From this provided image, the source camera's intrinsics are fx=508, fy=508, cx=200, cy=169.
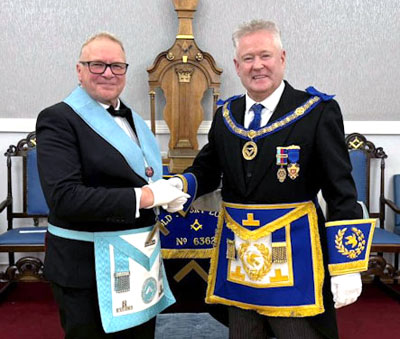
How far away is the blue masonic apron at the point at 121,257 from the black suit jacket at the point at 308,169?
32 cm

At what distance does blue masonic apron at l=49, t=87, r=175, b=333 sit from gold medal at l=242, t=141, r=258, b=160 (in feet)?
1.07

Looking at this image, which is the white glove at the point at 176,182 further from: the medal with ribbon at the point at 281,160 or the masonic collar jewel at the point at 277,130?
the medal with ribbon at the point at 281,160

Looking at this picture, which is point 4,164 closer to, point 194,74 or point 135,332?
point 194,74

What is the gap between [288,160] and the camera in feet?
5.62

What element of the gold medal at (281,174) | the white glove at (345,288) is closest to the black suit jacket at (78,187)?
the gold medal at (281,174)

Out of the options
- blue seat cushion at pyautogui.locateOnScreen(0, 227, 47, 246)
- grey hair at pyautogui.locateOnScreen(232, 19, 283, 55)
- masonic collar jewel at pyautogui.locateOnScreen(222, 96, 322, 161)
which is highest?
grey hair at pyautogui.locateOnScreen(232, 19, 283, 55)

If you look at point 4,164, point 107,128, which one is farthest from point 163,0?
point 107,128

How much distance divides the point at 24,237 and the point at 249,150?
6.95 feet

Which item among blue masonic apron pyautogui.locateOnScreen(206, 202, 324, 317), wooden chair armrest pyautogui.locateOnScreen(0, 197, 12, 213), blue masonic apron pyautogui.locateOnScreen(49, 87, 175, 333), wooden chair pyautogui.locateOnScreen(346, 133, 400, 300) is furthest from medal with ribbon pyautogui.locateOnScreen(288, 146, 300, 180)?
wooden chair armrest pyautogui.locateOnScreen(0, 197, 12, 213)

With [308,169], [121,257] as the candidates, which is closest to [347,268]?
[308,169]

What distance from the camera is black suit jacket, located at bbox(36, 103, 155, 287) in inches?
61.3

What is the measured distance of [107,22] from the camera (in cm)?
373

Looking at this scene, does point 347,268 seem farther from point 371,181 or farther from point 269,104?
point 371,181

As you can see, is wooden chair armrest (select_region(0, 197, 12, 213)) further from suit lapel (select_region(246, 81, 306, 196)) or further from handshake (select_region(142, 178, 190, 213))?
suit lapel (select_region(246, 81, 306, 196))
